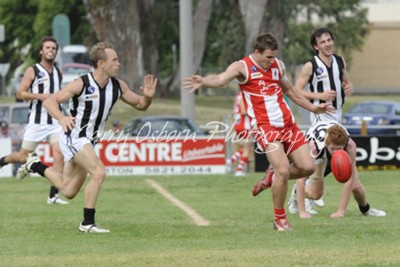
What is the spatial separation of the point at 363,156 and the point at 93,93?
41.4 feet

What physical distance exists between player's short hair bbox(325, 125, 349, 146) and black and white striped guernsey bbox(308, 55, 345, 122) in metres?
0.47

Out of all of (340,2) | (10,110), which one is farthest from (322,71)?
(340,2)

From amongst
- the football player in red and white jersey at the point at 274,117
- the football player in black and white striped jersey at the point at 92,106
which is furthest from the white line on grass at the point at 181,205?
the football player in black and white striped jersey at the point at 92,106

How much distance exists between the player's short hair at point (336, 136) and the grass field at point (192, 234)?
2.86 feet

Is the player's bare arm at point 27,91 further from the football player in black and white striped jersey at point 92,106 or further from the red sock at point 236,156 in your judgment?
the red sock at point 236,156

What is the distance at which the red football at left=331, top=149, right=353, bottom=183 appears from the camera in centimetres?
1314

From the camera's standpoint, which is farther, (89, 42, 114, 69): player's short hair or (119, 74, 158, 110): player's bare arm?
(89, 42, 114, 69): player's short hair

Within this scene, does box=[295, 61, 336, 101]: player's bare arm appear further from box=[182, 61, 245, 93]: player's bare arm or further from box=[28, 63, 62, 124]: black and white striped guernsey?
box=[28, 63, 62, 124]: black and white striped guernsey

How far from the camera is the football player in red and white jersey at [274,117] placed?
490 inches

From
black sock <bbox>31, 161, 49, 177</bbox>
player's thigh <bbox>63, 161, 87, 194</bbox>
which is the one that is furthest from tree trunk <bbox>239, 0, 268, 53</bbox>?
player's thigh <bbox>63, 161, 87, 194</bbox>

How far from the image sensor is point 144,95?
12.5 m

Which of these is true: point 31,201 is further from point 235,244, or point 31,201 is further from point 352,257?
point 352,257

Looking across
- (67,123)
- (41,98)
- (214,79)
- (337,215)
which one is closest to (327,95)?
(337,215)

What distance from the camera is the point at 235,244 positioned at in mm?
11328
